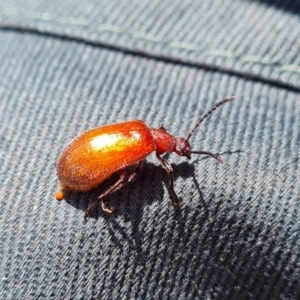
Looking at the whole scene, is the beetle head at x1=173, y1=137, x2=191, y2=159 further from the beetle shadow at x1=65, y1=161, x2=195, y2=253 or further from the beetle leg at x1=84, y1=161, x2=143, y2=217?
the beetle leg at x1=84, y1=161, x2=143, y2=217

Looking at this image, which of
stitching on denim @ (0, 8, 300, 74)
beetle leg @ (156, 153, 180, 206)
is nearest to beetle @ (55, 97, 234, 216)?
beetle leg @ (156, 153, 180, 206)

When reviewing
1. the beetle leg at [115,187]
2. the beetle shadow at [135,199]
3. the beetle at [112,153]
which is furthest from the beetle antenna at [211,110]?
the beetle leg at [115,187]

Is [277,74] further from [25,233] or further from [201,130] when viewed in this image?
[25,233]

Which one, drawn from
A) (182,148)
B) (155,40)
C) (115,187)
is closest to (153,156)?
→ (182,148)

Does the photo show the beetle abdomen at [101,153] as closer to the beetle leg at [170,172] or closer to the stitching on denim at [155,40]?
the beetle leg at [170,172]

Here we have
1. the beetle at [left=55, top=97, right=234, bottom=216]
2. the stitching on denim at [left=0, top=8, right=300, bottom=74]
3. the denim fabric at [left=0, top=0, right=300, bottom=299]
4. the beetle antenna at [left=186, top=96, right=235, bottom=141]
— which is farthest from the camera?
the stitching on denim at [left=0, top=8, right=300, bottom=74]

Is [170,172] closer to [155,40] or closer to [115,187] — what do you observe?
[115,187]

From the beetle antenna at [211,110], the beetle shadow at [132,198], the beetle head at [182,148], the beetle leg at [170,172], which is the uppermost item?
the beetle antenna at [211,110]
